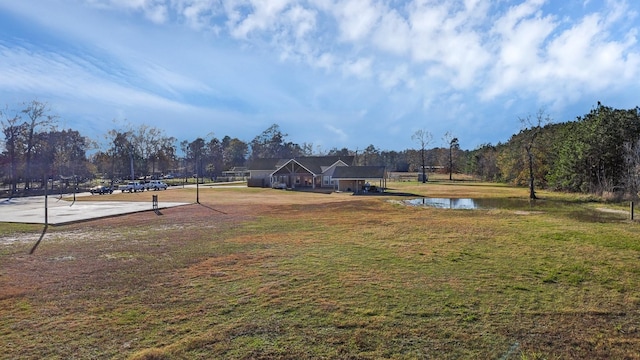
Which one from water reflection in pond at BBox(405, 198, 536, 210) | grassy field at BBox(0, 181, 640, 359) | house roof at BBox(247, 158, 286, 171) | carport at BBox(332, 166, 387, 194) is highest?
house roof at BBox(247, 158, 286, 171)

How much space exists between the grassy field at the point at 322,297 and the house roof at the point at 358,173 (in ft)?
116

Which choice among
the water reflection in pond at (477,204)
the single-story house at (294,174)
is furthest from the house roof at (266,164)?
the water reflection in pond at (477,204)

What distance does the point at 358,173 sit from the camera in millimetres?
50281

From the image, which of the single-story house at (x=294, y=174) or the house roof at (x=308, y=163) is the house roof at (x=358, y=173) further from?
the house roof at (x=308, y=163)

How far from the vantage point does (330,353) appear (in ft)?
16.8

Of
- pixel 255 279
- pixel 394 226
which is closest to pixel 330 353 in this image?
pixel 255 279

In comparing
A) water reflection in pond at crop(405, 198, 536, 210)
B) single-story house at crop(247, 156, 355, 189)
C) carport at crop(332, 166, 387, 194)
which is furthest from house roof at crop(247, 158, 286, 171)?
water reflection in pond at crop(405, 198, 536, 210)

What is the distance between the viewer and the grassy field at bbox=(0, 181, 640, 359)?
5.33m

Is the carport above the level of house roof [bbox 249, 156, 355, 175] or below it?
below

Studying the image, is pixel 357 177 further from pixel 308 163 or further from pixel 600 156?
pixel 600 156

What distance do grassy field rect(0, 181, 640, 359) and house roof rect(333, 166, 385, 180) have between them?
35.3 meters

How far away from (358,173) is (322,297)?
4338 centimetres

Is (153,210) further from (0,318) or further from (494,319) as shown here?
Result: (494,319)

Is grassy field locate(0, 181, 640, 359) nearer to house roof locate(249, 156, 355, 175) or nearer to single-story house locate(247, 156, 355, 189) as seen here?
single-story house locate(247, 156, 355, 189)
